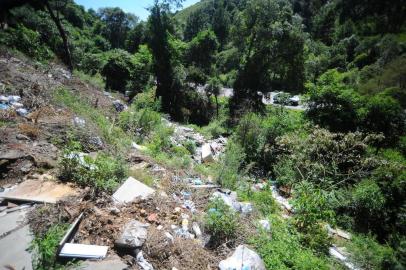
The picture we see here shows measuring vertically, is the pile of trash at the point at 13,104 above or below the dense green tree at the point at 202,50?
below

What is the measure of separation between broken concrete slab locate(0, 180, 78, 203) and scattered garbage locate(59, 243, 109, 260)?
80 cm

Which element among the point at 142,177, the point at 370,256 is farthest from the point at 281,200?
the point at 142,177

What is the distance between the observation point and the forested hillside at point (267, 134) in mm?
3998

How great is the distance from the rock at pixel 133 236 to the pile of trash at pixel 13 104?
3.90 m

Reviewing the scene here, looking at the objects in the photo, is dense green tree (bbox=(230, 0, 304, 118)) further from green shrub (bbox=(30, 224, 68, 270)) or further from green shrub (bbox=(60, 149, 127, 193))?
green shrub (bbox=(30, 224, 68, 270))

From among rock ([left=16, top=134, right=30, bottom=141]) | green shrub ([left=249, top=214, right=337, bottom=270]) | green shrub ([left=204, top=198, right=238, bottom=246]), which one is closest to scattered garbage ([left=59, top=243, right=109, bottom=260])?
green shrub ([left=204, top=198, right=238, bottom=246])

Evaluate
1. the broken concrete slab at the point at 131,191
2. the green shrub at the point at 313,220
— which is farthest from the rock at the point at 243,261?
the broken concrete slab at the point at 131,191

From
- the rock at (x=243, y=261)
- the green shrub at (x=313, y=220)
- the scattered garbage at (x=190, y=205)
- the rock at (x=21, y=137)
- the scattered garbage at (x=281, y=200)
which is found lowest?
the scattered garbage at (x=281, y=200)

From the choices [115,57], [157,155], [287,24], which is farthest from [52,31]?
[157,155]

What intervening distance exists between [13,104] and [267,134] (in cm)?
678

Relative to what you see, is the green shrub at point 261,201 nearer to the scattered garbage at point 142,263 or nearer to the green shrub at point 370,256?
the green shrub at point 370,256

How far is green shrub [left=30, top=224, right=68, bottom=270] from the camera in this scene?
266cm

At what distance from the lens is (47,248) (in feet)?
8.95

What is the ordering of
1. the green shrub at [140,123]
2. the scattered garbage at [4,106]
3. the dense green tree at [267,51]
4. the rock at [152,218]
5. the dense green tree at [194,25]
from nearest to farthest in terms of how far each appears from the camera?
1. the rock at [152,218]
2. the scattered garbage at [4,106]
3. the green shrub at [140,123]
4. the dense green tree at [267,51]
5. the dense green tree at [194,25]
